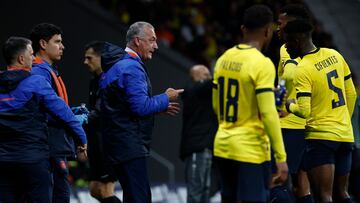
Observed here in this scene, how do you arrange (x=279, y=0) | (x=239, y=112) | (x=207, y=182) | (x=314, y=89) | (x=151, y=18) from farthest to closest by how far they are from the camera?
(x=279, y=0)
(x=151, y=18)
(x=207, y=182)
(x=314, y=89)
(x=239, y=112)

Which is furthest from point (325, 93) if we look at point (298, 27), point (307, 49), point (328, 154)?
point (298, 27)

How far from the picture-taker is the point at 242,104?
8102 millimetres

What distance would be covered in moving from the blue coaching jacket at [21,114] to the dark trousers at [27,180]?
0.08 m

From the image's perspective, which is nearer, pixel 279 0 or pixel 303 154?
pixel 303 154

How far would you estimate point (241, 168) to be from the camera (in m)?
8.14

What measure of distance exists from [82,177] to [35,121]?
736 centimetres

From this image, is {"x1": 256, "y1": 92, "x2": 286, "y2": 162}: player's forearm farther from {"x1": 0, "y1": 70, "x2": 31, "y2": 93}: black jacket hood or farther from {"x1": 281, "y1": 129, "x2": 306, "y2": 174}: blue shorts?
{"x1": 0, "y1": 70, "x2": 31, "y2": 93}: black jacket hood

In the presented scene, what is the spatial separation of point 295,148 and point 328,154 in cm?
38

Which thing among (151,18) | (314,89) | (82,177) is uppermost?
(151,18)

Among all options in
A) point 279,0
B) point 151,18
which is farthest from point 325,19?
point 151,18

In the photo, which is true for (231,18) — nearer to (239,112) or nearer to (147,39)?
(147,39)

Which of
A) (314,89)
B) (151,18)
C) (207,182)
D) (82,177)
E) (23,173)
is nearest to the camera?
(23,173)

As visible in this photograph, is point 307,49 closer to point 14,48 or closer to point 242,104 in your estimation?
point 242,104

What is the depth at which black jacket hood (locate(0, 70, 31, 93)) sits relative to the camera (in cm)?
910
